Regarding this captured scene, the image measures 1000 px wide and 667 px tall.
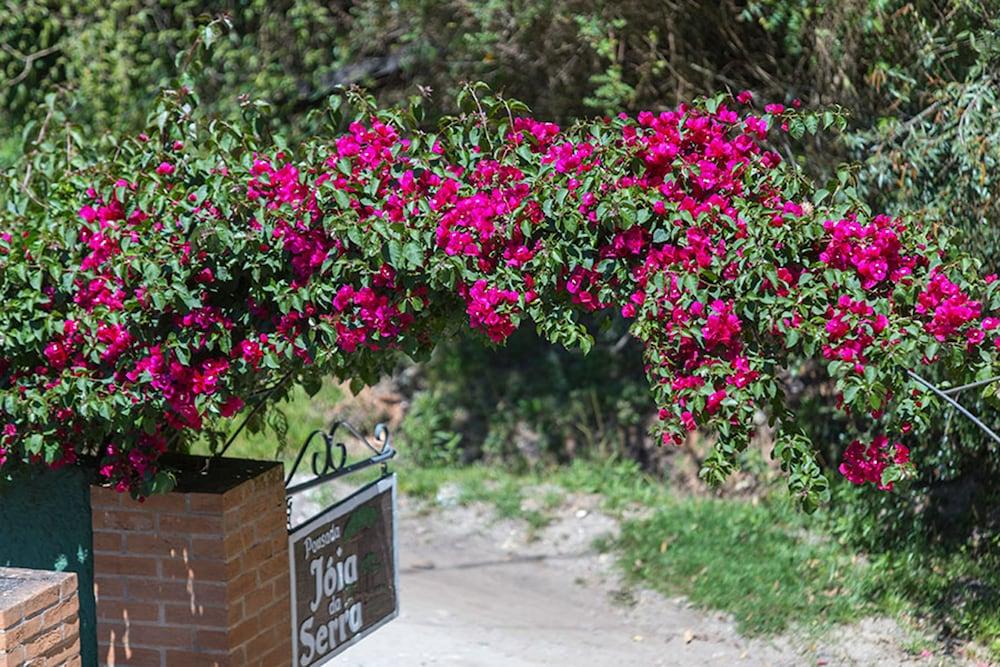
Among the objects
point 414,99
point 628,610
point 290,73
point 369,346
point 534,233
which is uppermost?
point 290,73

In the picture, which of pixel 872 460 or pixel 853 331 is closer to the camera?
pixel 853 331

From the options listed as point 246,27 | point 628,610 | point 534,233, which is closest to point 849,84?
point 628,610

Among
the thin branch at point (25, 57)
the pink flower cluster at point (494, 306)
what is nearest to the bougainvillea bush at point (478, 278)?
the pink flower cluster at point (494, 306)

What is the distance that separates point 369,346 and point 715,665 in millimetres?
2938

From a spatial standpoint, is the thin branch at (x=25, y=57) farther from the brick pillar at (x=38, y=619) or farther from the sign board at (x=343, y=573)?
the brick pillar at (x=38, y=619)

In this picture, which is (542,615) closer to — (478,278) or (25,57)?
(478,278)

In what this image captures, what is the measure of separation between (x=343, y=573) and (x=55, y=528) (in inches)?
39.0

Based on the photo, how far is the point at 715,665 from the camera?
18.7 feet

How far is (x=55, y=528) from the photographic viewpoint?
411 cm

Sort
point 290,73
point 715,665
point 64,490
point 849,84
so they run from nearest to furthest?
point 64,490
point 715,665
point 849,84
point 290,73

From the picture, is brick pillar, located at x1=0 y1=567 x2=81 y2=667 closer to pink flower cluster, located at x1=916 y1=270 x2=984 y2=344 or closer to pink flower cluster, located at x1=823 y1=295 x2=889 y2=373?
pink flower cluster, located at x1=823 y1=295 x2=889 y2=373

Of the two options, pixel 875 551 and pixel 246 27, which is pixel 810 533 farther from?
pixel 246 27

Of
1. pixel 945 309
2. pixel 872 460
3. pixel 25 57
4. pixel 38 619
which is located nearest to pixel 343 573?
pixel 38 619

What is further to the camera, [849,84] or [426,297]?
[849,84]
